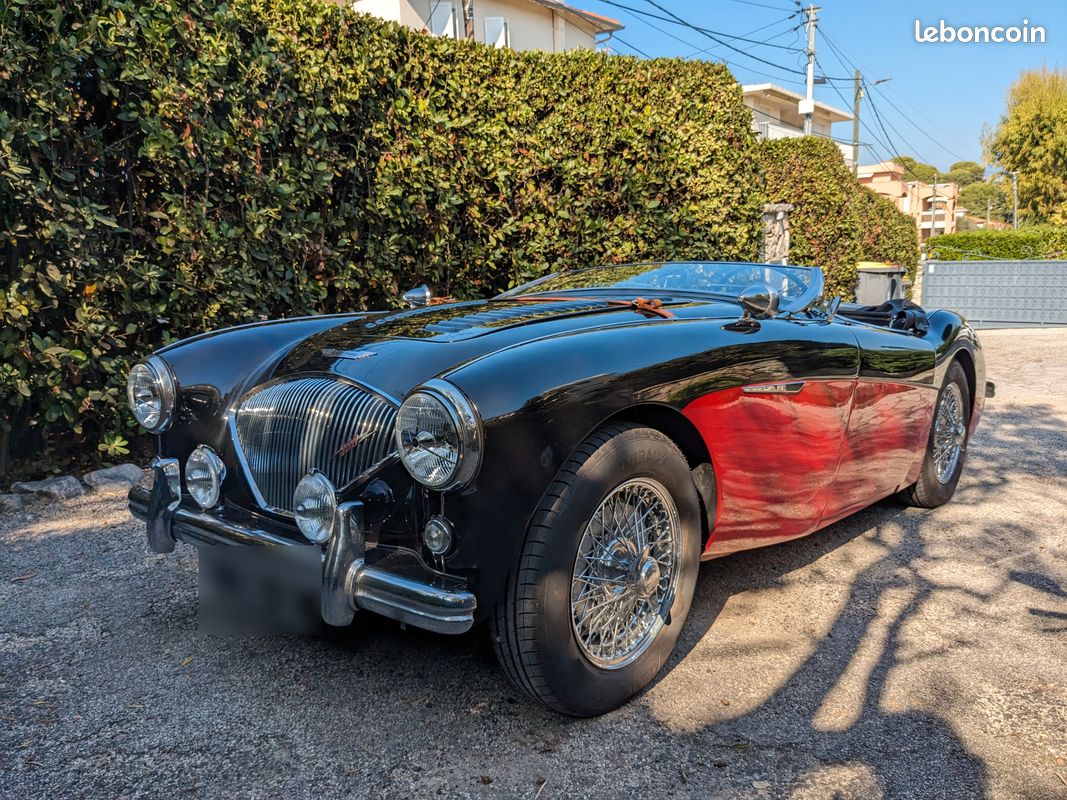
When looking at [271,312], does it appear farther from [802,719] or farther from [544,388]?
[802,719]

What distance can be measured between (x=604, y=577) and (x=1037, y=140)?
1696 inches

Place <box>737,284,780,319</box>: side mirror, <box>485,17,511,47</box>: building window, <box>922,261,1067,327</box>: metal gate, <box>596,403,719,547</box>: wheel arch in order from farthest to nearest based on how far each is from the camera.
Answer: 1. <box>485,17,511,47</box>: building window
2. <box>922,261,1067,327</box>: metal gate
3. <box>737,284,780,319</box>: side mirror
4. <box>596,403,719,547</box>: wheel arch

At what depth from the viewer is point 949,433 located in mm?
4691

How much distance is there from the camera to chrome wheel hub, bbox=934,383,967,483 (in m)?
4.54

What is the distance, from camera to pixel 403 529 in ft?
7.39

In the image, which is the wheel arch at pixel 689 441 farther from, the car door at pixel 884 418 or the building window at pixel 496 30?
the building window at pixel 496 30

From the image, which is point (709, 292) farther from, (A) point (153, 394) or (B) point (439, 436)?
(A) point (153, 394)

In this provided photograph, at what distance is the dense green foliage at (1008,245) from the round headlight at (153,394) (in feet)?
82.7

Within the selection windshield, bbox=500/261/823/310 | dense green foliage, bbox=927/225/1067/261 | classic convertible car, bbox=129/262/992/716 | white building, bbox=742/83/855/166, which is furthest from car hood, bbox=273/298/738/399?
white building, bbox=742/83/855/166

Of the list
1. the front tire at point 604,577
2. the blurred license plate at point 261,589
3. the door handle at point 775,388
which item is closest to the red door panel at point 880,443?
the door handle at point 775,388

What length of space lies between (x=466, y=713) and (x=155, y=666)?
1.10 metres

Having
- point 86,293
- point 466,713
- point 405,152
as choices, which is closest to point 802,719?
point 466,713

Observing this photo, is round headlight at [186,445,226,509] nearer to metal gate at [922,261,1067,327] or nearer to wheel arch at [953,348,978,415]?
wheel arch at [953,348,978,415]

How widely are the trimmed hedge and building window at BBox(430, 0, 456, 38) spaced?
12703 millimetres
